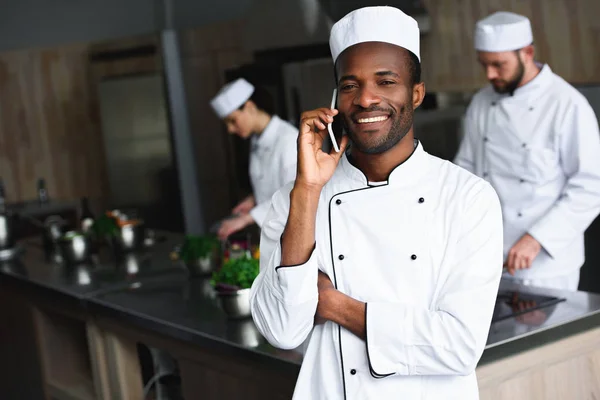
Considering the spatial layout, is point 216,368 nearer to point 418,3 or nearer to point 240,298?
point 240,298

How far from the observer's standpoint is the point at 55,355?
3.48 metres

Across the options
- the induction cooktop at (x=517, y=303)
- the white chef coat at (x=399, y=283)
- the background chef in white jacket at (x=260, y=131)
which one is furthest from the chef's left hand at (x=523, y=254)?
the white chef coat at (x=399, y=283)

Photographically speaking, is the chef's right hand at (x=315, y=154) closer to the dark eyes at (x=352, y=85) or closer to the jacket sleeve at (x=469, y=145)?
the dark eyes at (x=352, y=85)

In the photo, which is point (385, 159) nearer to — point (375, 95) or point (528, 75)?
point (375, 95)

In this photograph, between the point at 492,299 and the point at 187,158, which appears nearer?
the point at 492,299

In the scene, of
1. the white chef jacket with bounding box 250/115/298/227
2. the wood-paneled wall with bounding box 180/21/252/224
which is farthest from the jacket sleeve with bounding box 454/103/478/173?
the wood-paneled wall with bounding box 180/21/252/224

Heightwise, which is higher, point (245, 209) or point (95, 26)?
point (95, 26)

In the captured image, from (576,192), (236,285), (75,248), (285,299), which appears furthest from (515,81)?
(75,248)

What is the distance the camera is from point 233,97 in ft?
11.5

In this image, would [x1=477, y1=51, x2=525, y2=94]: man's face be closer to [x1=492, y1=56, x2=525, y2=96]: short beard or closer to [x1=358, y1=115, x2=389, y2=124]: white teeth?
[x1=492, y1=56, x2=525, y2=96]: short beard

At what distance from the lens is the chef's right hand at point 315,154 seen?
1452 millimetres

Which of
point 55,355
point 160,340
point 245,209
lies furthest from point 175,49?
point 160,340

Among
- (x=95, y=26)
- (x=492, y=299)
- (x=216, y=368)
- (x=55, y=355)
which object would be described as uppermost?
(x=95, y=26)

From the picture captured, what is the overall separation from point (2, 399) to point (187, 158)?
256cm
